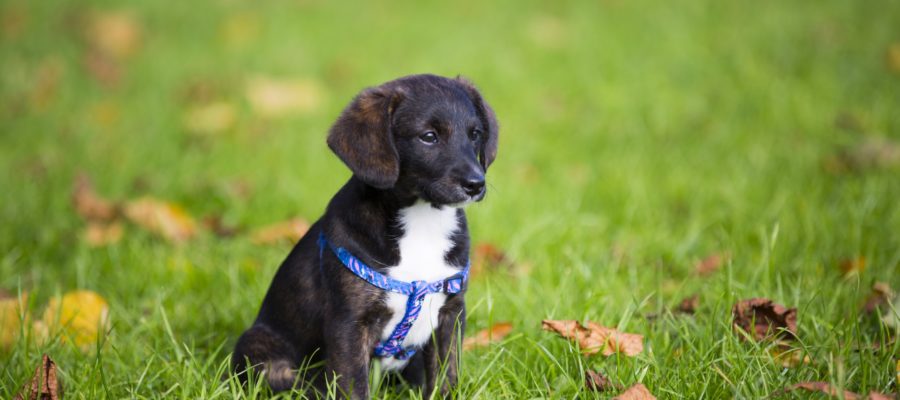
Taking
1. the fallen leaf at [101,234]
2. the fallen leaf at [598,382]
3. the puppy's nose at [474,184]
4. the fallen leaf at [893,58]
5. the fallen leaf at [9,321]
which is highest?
the puppy's nose at [474,184]

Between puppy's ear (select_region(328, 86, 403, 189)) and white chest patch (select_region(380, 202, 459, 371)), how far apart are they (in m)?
0.23

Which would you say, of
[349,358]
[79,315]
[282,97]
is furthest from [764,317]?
[282,97]

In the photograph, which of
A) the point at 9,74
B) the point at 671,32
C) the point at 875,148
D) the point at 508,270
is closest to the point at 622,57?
the point at 671,32

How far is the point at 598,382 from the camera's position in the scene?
311 cm

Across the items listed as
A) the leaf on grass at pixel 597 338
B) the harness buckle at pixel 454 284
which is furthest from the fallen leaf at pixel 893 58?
the harness buckle at pixel 454 284

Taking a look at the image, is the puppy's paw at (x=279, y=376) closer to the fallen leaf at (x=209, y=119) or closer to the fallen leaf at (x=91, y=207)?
the fallen leaf at (x=91, y=207)

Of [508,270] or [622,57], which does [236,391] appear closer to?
[508,270]

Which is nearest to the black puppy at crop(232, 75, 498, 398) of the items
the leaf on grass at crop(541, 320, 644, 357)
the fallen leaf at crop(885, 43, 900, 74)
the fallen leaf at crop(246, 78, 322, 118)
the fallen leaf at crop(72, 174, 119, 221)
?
the leaf on grass at crop(541, 320, 644, 357)

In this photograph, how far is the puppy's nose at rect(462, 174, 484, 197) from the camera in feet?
9.45

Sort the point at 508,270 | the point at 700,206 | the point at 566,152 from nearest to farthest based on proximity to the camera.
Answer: the point at 508,270 < the point at 700,206 < the point at 566,152

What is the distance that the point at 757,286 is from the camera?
13.1 feet

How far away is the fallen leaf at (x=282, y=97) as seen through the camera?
792cm

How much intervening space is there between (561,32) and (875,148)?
12.6 feet

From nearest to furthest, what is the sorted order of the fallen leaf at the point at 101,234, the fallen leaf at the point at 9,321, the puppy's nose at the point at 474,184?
the puppy's nose at the point at 474,184 → the fallen leaf at the point at 9,321 → the fallen leaf at the point at 101,234
